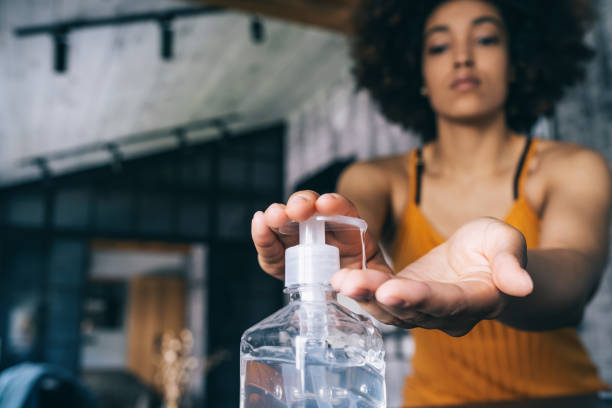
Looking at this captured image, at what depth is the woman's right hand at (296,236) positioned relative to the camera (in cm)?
40

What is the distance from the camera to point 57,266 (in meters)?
5.69

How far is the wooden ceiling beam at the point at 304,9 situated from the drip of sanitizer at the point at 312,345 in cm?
200

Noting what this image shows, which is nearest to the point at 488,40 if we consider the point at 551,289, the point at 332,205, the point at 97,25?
the point at 551,289

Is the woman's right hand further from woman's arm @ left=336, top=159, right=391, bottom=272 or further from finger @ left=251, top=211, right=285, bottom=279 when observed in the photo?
woman's arm @ left=336, top=159, right=391, bottom=272

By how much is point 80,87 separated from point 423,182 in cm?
338

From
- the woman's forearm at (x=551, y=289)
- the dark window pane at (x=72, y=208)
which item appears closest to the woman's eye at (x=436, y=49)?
the woman's forearm at (x=551, y=289)

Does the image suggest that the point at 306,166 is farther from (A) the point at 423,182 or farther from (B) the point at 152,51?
(A) the point at 423,182

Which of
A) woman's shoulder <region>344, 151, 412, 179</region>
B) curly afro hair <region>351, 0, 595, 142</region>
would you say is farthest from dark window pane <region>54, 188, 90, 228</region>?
woman's shoulder <region>344, 151, 412, 179</region>

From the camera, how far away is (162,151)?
600 cm

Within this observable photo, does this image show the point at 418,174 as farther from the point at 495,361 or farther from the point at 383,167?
the point at 495,361

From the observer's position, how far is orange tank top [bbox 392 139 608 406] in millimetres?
881

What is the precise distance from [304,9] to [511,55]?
1.37 meters

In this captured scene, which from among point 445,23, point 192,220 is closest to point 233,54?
point 192,220

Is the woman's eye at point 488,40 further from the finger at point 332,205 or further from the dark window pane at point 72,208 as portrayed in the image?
the dark window pane at point 72,208
